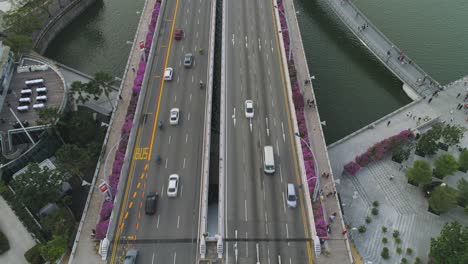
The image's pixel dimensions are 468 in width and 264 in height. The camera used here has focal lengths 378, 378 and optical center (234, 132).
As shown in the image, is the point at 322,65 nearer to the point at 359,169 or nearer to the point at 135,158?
the point at 359,169

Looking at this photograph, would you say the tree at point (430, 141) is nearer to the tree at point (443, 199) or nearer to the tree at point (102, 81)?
the tree at point (443, 199)

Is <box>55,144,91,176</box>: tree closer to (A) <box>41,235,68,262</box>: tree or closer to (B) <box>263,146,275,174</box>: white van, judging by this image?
(A) <box>41,235,68,262</box>: tree

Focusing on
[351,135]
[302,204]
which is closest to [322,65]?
[351,135]

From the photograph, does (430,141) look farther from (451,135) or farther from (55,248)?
(55,248)

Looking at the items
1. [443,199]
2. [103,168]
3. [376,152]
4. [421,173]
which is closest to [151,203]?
[103,168]

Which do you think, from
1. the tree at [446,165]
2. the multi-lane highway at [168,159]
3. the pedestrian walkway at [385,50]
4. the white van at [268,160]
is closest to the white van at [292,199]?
the white van at [268,160]

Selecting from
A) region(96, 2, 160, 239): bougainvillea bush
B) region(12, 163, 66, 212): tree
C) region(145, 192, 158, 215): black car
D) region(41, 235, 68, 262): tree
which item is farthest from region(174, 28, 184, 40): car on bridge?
region(41, 235, 68, 262): tree
